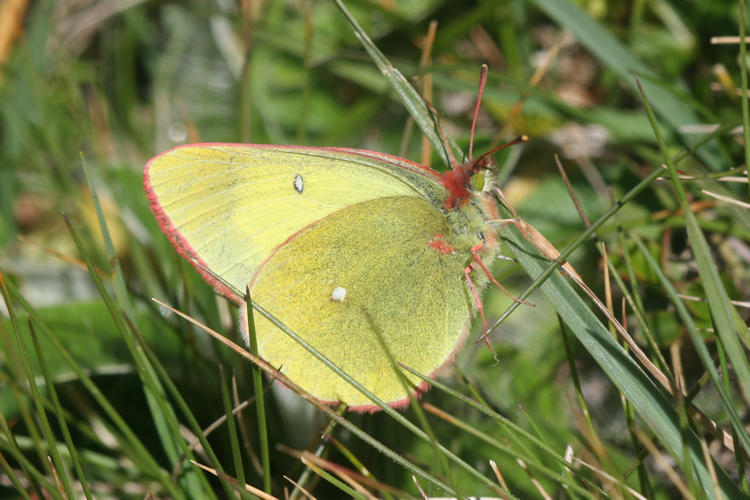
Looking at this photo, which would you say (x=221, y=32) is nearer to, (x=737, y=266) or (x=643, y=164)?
(x=643, y=164)

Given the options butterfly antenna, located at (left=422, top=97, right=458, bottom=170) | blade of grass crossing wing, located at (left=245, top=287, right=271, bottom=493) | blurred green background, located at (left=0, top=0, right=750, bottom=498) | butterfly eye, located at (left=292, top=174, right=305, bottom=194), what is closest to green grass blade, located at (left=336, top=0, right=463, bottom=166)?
butterfly antenna, located at (left=422, top=97, right=458, bottom=170)

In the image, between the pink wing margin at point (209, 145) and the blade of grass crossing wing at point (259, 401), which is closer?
the blade of grass crossing wing at point (259, 401)

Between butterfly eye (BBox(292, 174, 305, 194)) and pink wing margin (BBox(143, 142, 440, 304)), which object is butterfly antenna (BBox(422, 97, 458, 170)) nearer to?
pink wing margin (BBox(143, 142, 440, 304))

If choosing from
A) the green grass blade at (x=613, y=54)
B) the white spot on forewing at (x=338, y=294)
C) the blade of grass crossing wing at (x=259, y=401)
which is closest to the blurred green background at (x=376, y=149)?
the green grass blade at (x=613, y=54)

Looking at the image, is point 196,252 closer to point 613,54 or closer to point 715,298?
point 715,298

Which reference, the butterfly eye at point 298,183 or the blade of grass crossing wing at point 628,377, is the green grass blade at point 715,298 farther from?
the butterfly eye at point 298,183

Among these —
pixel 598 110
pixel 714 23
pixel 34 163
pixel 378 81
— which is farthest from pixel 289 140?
→ pixel 714 23
